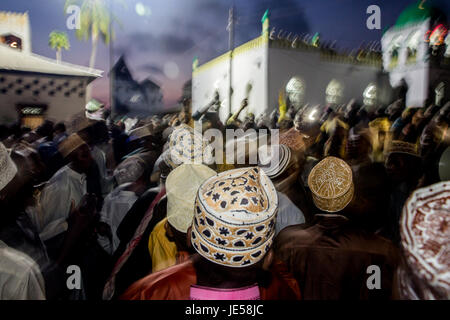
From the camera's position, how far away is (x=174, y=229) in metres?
1.88

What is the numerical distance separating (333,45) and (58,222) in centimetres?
359

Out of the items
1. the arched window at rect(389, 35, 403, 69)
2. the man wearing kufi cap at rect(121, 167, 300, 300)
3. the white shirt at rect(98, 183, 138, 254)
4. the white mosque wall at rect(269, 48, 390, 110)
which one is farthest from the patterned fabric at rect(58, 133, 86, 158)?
the arched window at rect(389, 35, 403, 69)

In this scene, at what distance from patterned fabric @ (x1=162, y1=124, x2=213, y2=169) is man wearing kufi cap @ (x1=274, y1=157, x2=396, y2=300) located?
970 mm

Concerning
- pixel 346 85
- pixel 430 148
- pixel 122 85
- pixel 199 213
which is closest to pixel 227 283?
pixel 199 213

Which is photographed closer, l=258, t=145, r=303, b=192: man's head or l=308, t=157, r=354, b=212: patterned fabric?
l=308, t=157, r=354, b=212: patterned fabric

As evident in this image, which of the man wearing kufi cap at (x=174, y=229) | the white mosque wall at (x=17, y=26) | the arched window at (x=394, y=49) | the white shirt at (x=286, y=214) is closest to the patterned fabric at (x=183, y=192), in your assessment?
the man wearing kufi cap at (x=174, y=229)

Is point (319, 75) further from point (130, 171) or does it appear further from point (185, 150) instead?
point (130, 171)

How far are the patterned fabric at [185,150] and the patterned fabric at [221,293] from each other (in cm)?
112

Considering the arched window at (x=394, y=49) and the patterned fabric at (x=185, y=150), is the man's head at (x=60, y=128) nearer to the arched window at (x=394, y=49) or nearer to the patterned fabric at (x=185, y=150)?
the patterned fabric at (x=185, y=150)

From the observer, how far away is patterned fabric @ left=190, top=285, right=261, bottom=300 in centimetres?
120

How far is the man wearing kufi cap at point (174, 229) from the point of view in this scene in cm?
187

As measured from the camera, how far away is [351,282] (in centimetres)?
164

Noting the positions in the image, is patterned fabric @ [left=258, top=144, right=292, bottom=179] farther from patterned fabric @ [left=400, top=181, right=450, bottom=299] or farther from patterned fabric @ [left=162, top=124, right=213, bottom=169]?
patterned fabric @ [left=400, top=181, right=450, bottom=299]
